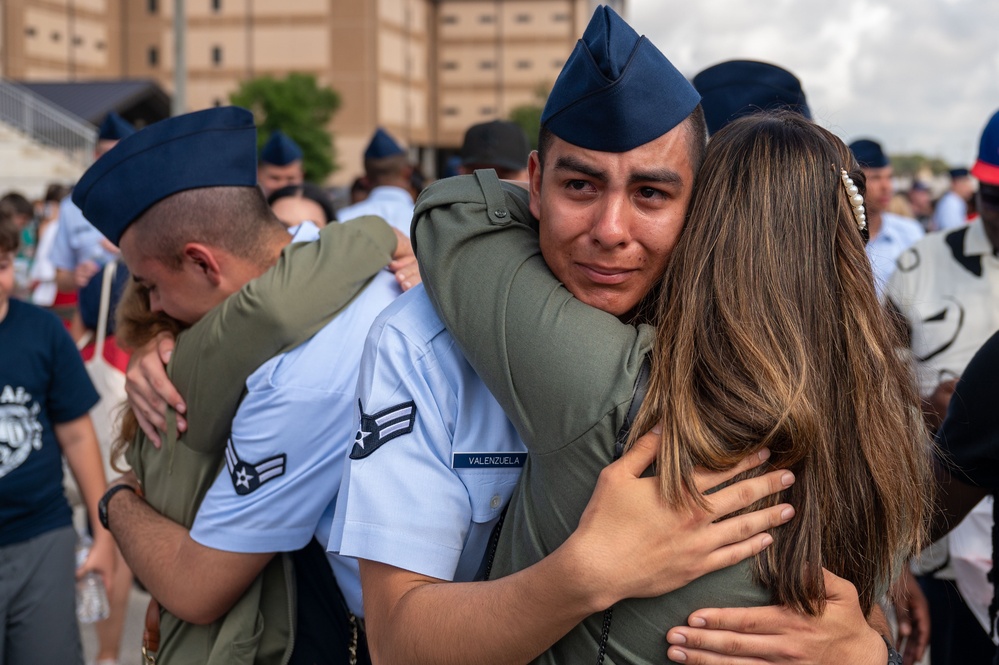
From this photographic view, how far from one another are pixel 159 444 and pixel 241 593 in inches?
17.2

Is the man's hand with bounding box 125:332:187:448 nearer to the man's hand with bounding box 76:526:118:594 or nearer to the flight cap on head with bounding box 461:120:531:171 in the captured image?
the man's hand with bounding box 76:526:118:594

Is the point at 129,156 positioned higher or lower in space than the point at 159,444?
higher

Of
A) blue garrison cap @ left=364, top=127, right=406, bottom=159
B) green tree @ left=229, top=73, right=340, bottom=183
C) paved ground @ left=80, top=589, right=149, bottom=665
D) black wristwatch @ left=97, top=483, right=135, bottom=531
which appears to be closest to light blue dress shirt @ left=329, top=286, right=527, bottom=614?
black wristwatch @ left=97, top=483, right=135, bottom=531

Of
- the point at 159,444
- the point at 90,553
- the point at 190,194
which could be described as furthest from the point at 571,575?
the point at 90,553

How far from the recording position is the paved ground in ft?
16.6

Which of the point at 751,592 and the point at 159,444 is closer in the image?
the point at 751,592

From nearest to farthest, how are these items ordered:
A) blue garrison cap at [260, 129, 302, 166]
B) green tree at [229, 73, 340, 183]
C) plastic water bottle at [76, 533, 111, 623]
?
plastic water bottle at [76, 533, 111, 623], blue garrison cap at [260, 129, 302, 166], green tree at [229, 73, 340, 183]

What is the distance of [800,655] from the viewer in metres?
1.65

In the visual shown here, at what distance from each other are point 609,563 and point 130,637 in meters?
4.59

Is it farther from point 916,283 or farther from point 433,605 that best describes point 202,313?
point 916,283

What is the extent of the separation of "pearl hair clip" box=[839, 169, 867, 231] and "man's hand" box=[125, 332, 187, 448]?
61.8 inches

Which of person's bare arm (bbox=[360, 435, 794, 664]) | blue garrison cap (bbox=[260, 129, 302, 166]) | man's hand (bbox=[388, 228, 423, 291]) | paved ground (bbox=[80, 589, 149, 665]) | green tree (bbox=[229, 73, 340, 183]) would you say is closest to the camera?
person's bare arm (bbox=[360, 435, 794, 664])

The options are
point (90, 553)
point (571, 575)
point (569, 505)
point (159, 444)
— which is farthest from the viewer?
point (90, 553)

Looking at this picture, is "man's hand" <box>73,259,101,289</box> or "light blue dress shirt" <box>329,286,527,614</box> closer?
"light blue dress shirt" <box>329,286,527,614</box>
